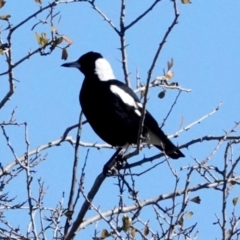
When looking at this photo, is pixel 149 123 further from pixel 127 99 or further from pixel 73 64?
pixel 73 64

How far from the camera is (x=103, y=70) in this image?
23.1 feet

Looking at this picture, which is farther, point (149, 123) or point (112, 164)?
point (149, 123)

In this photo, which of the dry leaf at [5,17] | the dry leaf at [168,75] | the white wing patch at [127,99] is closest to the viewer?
the dry leaf at [5,17]

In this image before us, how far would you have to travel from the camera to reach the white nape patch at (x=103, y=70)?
692 cm

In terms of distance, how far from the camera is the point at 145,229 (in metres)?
4.58

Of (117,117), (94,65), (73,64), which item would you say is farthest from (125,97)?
(73,64)

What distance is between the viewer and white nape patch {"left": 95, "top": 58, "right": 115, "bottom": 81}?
22.7ft

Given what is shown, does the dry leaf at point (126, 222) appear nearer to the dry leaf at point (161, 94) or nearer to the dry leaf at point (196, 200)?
the dry leaf at point (196, 200)

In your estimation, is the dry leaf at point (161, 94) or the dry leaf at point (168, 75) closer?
the dry leaf at point (161, 94)

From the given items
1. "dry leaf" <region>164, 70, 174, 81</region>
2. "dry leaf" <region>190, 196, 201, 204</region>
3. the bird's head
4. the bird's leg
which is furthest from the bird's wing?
"dry leaf" <region>190, 196, 201, 204</region>

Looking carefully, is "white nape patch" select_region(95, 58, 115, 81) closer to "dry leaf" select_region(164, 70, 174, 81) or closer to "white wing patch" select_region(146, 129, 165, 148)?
"white wing patch" select_region(146, 129, 165, 148)

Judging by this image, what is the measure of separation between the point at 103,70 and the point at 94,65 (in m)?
0.12

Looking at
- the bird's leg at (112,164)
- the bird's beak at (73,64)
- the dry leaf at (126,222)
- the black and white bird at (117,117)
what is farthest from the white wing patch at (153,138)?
the dry leaf at (126,222)

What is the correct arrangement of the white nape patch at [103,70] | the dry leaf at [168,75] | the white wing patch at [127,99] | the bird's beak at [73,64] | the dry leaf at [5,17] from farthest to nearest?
the bird's beak at [73,64] → the white nape patch at [103,70] → the white wing patch at [127,99] → the dry leaf at [168,75] → the dry leaf at [5,17]
